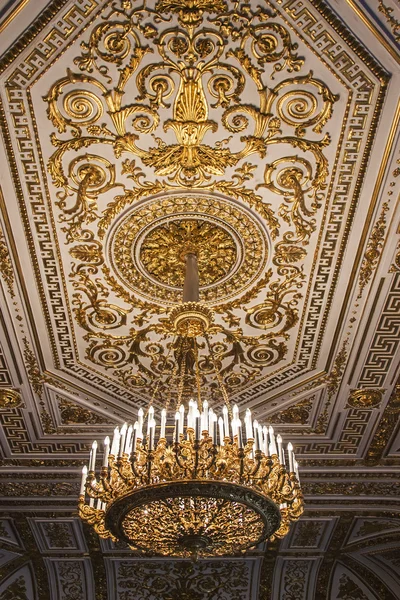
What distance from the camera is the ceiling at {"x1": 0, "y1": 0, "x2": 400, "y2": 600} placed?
358 centimetres

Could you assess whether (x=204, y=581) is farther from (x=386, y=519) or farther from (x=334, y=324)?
(x=334, y=324)

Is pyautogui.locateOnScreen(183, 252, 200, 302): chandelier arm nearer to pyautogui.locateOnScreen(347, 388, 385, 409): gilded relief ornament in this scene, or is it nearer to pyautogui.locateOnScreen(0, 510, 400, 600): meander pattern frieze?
pyautogui.locateOnScreen(347, 388, 385, 409): gilded relief ornament

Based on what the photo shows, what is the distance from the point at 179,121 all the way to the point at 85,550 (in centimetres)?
755

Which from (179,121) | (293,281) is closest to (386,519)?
(293,281)

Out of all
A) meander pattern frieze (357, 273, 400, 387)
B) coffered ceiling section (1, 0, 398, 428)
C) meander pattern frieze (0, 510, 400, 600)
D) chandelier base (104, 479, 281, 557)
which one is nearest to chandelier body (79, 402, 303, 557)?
chandelier base (104, 479, 281, 557)

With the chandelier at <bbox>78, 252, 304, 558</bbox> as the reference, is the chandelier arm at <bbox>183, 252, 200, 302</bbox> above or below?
above

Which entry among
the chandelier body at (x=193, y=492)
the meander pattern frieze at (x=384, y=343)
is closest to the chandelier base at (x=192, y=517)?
the chandelier body at (x=193, y=492)

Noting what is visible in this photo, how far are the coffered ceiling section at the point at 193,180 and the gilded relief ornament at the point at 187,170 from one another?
1 centimetres

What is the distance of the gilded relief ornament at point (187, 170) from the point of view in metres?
3.61

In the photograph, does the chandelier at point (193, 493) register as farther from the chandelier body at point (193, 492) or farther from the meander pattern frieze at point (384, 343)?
the meander pattern frieze at point (384, 343)

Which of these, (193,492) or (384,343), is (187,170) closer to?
(193,492)

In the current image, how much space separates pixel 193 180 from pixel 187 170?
0.37ft

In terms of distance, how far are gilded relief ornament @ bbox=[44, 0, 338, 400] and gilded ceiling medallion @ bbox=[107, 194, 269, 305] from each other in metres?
0.01

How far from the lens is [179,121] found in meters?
4.00
